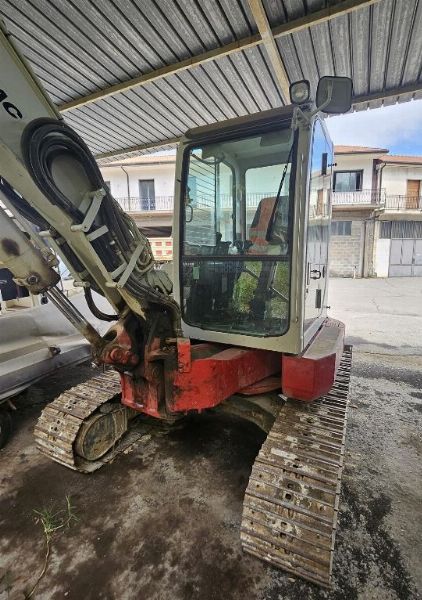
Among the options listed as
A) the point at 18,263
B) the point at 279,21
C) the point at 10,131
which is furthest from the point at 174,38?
the point at 18,263

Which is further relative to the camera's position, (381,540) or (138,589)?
(381,540)

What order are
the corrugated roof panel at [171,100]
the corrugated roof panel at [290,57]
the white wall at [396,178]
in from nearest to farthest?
the corrugated roof panel at [290,57]
the corrugated roof panel at [171,100]
the white wall at [396,178]

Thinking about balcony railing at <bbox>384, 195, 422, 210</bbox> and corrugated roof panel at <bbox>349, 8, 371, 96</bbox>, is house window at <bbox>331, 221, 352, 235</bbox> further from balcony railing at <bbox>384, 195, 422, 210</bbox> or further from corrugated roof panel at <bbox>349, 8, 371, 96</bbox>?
corrugated roof panel at <bbox>349, 8, 371, 96</bbox>

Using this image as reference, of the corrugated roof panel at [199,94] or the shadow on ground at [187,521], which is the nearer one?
the shadow on ground at [187,521]

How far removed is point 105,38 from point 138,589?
184 inches

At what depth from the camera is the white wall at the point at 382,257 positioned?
19.0 metres

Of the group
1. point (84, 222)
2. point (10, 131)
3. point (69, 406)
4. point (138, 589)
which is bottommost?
point (138, 589)

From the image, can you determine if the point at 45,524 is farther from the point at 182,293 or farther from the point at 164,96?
the point at 164,96

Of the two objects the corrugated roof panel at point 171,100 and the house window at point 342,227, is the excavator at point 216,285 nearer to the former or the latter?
the corrugated roof panel at point 171,100

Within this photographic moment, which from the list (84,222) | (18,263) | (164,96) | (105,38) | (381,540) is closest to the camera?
(84,222)

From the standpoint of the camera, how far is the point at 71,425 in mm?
2828

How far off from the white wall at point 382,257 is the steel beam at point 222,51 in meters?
18.2

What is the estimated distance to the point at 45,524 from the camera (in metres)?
2.35

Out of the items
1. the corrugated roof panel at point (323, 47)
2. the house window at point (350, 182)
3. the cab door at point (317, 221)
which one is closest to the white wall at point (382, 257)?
the house window at point (350, 182)
